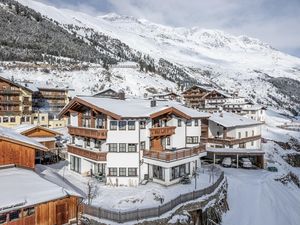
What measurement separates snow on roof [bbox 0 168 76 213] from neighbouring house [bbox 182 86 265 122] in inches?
3119

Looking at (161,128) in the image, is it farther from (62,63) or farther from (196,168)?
(62,63)

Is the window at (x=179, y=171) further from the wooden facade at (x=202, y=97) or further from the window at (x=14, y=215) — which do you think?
the wooden facade at (x=202, y=97)

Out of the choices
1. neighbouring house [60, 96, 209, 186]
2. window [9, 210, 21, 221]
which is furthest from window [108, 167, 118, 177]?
window [9, 210, 21, 221]

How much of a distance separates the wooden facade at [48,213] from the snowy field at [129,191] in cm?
399

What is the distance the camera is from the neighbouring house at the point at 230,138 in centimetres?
4841

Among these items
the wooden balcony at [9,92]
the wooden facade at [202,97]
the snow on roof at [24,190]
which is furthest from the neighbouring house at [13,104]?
the wooden facade at [202,97]

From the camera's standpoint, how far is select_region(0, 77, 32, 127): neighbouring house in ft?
225

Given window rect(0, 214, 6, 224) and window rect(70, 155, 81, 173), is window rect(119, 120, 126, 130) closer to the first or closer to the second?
window rect(70, 155, 81, 173)

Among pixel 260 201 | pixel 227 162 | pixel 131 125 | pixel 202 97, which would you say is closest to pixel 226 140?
pixel 227 162

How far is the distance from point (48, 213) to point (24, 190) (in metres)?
2.36

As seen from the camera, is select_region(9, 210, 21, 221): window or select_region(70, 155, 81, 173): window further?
select_region(70, 155, 81, 173): window

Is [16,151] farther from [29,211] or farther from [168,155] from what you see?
[168,155]

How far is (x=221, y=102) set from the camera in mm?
105062

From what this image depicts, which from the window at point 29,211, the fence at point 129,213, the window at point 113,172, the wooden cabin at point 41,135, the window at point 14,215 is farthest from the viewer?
the wooden cabin at point 41,135
